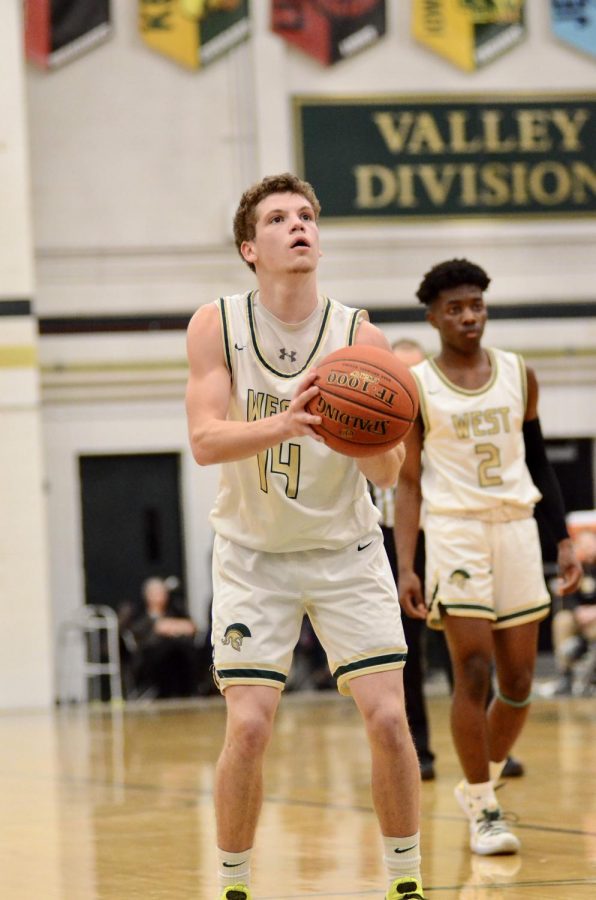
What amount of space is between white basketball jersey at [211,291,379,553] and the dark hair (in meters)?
1.50

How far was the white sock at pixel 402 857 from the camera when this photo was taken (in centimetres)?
367

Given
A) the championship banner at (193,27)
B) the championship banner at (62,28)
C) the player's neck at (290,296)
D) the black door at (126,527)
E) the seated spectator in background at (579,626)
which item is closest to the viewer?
the player's neck at (290,296)

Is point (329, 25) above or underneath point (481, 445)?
above

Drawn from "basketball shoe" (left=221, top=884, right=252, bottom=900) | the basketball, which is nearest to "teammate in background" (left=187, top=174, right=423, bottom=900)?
"basketball shoe" (left=221, top=884, right=252, bottom=900)

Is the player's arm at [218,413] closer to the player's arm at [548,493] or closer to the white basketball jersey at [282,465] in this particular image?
the white basketball jersey at [282,465]

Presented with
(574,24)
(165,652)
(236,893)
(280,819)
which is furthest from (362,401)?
(574,24)

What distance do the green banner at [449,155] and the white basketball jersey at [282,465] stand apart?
11941mm

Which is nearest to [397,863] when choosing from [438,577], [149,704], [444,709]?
[438,577]

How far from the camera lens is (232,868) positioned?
145 inches

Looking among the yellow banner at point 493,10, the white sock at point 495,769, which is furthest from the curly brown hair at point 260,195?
the yellow banner at point 493,10

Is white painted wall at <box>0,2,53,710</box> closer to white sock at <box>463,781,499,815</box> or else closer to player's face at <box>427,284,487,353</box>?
player's face at <box>427,284,487,353</box>

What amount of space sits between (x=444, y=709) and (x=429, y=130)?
705 cm

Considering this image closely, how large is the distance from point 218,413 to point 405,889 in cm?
121

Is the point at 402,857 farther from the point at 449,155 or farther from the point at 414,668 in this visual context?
the point at 449,155
